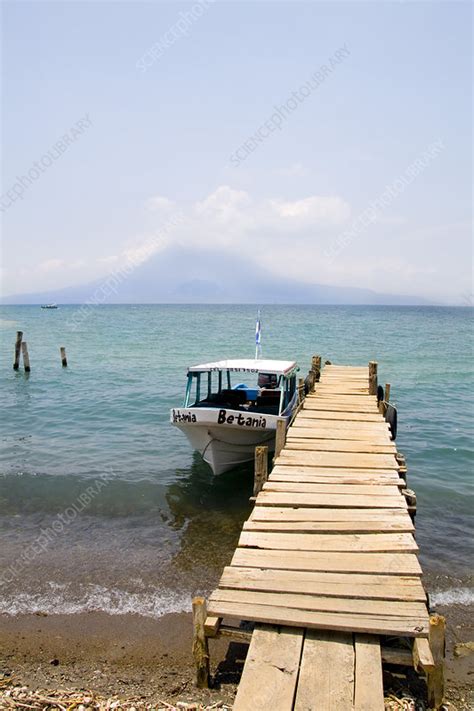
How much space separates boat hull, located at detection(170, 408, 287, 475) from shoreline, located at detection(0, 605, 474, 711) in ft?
19.4

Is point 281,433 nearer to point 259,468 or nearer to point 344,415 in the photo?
point 259,468

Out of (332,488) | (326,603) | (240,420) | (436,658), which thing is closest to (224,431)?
(240,420)

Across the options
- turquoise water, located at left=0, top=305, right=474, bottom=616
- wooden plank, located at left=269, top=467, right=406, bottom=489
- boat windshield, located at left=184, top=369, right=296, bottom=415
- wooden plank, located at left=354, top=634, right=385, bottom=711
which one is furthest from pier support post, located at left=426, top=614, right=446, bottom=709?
boat windshield, located at left=184, top=369, right=296, bottom=415

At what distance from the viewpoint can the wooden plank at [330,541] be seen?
296 inches

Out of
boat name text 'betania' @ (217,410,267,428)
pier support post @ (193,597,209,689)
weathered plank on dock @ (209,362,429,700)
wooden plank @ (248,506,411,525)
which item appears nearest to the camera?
weathered plank on dock @ (209,362,429,700)

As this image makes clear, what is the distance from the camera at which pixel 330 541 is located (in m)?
7.75

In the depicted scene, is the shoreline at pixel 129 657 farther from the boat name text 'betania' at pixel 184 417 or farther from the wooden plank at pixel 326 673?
the boat name text 'betania' at pixel 184 417

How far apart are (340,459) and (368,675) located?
599cm

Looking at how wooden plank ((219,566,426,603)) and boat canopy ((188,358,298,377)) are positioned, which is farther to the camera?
boat canopy ((188,358,298,377))

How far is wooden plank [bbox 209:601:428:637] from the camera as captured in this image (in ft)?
18.9

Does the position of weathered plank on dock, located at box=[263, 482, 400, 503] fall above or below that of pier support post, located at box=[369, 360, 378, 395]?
below

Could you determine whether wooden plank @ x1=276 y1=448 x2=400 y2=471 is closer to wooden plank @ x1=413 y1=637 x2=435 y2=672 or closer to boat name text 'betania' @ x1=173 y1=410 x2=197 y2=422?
boat name text 'betania' @ x1=173 y1=410 x2=197 y2=422

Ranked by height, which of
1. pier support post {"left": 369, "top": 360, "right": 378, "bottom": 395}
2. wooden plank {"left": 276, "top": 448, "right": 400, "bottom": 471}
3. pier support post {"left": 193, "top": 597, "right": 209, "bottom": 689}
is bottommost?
pier support post {"left": 193, "top": 597, "right": 209, "bottom": 689}

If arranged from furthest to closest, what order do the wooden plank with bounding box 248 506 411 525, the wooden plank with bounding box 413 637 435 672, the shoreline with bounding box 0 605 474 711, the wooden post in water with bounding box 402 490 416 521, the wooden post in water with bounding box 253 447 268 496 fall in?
the wooden post in water with bounding box 253 447 268 496
the wooden post in water with bounding box 402 490 416 521
the wooden plank with bounding box 248 506 411 525
the shoreline with bounding box 0 605 474 711
the wooden plank with bounding box 413 637 435 672
